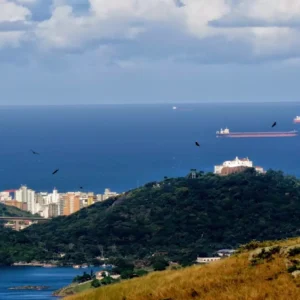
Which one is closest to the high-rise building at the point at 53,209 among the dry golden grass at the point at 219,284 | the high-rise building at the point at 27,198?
the high-rise building at the point at 27,198

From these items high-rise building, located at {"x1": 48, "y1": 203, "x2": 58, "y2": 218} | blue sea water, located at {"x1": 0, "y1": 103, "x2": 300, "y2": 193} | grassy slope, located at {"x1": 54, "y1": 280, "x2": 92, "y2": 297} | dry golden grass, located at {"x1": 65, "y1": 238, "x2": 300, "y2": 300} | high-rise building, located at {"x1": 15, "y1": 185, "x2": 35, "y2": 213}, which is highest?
blue sea water, located at {"x1": 0, "y1": 103, "x2": 300, "y2": 193}

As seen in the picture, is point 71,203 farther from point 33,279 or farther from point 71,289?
point 71,289

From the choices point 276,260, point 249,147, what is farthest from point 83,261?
point 249,147

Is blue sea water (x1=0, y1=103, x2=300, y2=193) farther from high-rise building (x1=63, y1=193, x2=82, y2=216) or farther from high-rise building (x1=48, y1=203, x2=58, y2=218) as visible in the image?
high-rise building (x1=63, y1=193, x2=82, y2=216)

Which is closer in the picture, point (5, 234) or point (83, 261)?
point (83, 261)

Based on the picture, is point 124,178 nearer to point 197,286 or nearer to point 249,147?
point 249,147

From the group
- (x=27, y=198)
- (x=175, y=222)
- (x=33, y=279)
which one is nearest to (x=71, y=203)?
(x=27, y=198)

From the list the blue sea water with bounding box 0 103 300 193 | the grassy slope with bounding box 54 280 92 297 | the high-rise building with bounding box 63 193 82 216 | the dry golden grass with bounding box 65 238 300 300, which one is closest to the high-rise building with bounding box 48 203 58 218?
the high-rise building with bounding box 63 193 82 216
